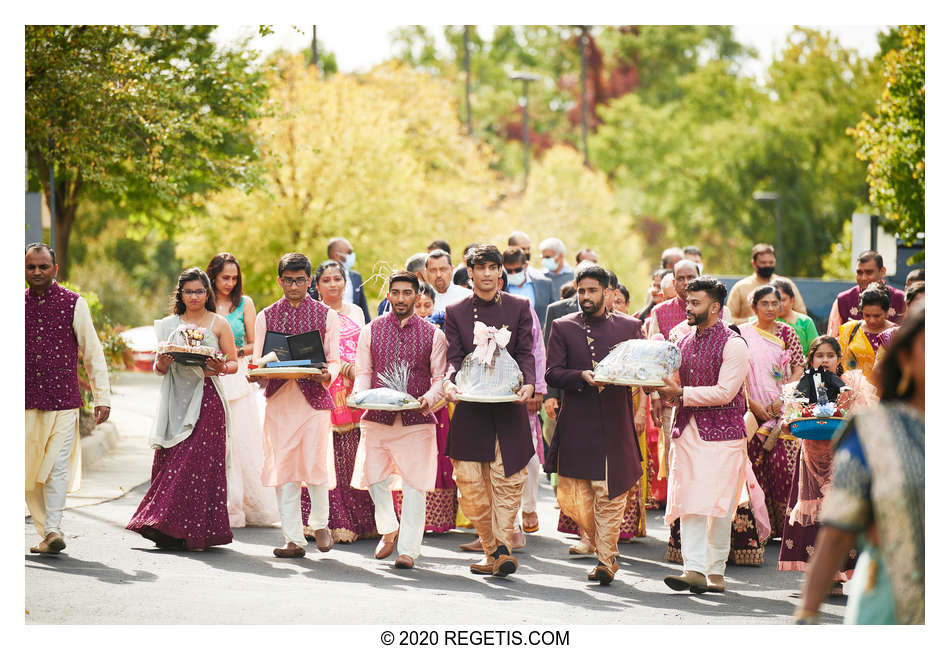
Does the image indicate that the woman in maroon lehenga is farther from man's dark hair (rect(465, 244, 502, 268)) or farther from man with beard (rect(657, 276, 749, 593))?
man with beard (rect(657, 276, 749, 593))

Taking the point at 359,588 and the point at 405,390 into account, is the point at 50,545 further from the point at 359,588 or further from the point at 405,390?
the point at 405,390

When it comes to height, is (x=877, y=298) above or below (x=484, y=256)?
below

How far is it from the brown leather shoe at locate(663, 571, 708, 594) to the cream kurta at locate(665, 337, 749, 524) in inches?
15.4

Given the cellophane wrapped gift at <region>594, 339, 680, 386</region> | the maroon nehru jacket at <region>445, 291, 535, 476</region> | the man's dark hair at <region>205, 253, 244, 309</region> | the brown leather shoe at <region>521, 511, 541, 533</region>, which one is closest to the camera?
the cellophane wrapped gift at <region>594, 339, 680, 386</region>

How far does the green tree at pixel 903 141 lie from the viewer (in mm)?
16422

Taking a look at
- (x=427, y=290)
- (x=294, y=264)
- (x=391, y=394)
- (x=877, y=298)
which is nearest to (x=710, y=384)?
(x=877, y=298)

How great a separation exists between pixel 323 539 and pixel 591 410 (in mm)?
2263

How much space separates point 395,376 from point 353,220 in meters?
17.1

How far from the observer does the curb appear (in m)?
13.7

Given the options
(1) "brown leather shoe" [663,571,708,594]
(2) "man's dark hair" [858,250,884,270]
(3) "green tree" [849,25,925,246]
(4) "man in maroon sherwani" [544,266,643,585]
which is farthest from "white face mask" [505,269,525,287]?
(3) "green tree" [849,25,925,246]

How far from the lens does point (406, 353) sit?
8.73m

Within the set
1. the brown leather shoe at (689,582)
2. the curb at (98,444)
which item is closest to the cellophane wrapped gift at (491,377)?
the brown leather shoe at (689,582)

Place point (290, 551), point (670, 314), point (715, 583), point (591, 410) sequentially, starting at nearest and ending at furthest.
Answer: point (715, 583) → point (591, 410) → point (290, 551) → point (670, 314)
